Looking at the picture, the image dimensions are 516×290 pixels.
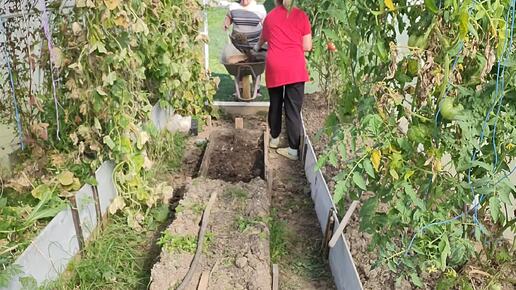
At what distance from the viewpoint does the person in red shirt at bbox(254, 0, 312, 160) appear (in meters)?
4.36

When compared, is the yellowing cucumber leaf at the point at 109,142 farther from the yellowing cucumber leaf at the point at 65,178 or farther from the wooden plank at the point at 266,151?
the wooden plank at the point at 266,151

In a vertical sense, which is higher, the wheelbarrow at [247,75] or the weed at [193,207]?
the wheelbarrow at [247,75]

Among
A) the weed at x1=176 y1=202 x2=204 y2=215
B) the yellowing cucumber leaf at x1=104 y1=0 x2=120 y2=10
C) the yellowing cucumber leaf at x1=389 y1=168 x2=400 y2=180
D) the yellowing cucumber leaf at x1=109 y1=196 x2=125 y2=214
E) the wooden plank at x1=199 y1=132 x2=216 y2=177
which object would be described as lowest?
the wooden plank at x1=199 y1=132 x2=216 y2=177

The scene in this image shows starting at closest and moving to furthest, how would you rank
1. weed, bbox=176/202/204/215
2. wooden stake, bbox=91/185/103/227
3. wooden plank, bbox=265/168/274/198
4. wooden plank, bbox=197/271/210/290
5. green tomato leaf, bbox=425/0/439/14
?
green tomato leaf, bbox=425/0/439/14, wooden plank, bbox=197/271/210/290, wooden stake, bbox=91/185/103/227, weed, bbox=176/202/204/215, wooden plank, bbox=265/168/274/198

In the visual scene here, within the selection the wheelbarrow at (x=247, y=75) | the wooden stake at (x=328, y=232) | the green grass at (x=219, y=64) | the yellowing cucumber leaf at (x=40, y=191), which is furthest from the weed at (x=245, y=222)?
the green grass at (x=219, y=64)

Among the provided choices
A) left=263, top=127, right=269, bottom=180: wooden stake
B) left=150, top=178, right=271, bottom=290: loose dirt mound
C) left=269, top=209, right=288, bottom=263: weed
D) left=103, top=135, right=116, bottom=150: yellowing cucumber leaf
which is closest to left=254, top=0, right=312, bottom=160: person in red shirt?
left=263, top=127, right=269, bottom=180: wooden stake

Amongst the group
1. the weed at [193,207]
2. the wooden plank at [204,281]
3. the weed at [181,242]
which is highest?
the weed at [193,207]

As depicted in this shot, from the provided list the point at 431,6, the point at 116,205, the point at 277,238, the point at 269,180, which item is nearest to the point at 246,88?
the point at 269,180

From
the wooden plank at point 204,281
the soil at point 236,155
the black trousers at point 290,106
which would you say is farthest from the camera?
the black trousers at point 290,106

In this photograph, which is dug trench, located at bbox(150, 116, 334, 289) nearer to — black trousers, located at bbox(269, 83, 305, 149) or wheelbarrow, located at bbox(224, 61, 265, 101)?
black trousers, located at bbox(269, 83, 305, 149)

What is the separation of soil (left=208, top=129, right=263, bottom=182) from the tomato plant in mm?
2089

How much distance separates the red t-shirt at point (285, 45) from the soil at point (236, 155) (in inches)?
28.0

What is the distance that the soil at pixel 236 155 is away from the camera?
443 centimetres

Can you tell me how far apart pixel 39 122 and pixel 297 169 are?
231cm
